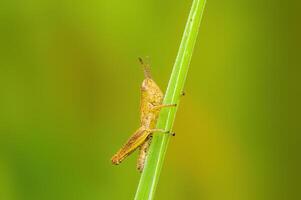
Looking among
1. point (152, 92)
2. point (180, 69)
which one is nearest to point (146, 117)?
point (152, 92)

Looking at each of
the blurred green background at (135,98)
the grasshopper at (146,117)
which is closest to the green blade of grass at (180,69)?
the grasshopper at (146,117)

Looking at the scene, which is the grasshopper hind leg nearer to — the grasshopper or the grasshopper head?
the grasshopper

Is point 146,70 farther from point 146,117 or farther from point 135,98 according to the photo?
point 135,98

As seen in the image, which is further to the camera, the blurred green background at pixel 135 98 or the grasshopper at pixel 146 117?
the blurred green background at pixel 135 98

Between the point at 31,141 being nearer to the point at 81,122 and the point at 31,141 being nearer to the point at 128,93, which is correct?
the point at 81,122

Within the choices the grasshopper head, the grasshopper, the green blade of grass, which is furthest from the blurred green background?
the green blade of grass

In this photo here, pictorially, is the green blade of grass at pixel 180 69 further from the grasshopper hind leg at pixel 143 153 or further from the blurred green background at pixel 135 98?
the blurred green background at pixel 135 98
